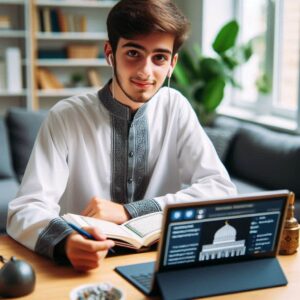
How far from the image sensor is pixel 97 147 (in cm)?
177

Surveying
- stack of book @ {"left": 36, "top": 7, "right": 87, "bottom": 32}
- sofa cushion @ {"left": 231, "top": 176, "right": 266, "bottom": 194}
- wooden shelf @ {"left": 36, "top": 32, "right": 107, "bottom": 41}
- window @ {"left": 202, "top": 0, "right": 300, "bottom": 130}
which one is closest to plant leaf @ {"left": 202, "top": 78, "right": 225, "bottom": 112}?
window @ {"left": 202, "top": 0, "right": 300, "bottom": 130}

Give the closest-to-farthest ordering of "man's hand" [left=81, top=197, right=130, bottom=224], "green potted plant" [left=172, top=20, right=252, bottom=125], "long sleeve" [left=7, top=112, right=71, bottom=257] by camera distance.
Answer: "long sleeve" [left=7, top=112, right=71, bottom=257] → "man's hand" [left=81, top=197, right=130, bottom=224] → "green potted plant" [left=172, top=20, right=252, bottom=125]

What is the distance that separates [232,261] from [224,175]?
0.56 metres

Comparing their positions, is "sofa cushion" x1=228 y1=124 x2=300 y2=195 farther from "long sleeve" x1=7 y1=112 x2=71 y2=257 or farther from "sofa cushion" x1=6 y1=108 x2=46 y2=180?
"long sleeve" x1=7 y1=112 x2=71 y2=257

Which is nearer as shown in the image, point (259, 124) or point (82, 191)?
point (82, 191)

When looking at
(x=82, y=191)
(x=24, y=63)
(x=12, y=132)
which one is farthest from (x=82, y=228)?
(x=24, y=63)

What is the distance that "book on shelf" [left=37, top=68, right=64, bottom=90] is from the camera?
5141mm

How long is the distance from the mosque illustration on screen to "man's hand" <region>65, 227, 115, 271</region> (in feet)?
0.74

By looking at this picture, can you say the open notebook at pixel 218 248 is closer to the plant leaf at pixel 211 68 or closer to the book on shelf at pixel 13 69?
the plant leaf at pixel 211 68

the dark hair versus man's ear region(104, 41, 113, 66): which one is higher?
the dark hair

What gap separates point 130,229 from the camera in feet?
4.90

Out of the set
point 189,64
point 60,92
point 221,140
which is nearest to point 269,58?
point 189,64

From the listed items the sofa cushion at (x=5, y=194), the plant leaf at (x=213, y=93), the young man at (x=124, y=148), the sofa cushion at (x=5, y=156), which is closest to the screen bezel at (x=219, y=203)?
the young man at (x=124, y=148)

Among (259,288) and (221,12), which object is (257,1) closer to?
(221,12)
